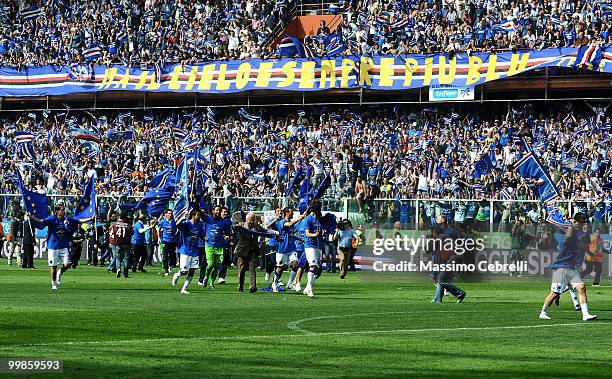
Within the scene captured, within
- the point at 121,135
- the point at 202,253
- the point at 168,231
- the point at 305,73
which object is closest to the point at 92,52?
the point at 121,135

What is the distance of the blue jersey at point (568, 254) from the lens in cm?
2261

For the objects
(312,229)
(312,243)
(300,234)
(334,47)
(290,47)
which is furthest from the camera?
(290,47)

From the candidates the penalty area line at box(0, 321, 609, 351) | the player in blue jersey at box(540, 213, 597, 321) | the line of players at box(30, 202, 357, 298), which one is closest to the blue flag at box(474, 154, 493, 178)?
the line of players at box(30, 202, 357, 298)

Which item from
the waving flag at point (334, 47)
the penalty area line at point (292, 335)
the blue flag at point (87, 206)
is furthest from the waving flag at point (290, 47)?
the penalty area line at point (292, 335)

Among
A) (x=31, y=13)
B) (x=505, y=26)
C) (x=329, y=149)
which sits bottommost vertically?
(x=329, y=149)

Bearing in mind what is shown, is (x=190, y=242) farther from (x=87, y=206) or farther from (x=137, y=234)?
(x=137, y=234)

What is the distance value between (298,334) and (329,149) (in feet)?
104

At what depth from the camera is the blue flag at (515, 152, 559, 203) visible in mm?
34781

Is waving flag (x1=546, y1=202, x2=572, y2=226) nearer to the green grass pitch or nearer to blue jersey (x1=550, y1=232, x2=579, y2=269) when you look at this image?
the green grass pitch

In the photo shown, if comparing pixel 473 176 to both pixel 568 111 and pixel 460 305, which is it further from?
pixel 460 305

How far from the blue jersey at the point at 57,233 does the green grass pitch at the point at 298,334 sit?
1116 mm

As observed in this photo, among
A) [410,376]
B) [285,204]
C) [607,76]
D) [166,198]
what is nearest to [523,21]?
[607,76]

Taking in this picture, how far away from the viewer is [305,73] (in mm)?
53469

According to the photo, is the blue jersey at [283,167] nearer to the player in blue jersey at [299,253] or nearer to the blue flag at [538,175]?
the blue flag at [538,175]
